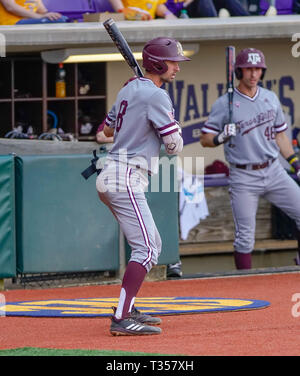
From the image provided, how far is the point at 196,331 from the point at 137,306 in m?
1.25

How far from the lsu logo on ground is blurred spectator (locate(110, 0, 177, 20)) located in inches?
155

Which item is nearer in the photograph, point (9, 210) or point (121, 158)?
point (121, 158)

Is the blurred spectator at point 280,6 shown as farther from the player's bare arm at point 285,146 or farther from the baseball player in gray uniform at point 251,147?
the player's bare arm at point 285,146

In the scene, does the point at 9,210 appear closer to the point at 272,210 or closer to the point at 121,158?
the point at 121,158

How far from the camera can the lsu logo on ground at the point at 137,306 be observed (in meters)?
6.95

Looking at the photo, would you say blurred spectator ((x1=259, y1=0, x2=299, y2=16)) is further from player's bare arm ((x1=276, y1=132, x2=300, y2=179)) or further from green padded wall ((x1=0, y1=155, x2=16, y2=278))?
green padded wall ((x1=0, y1=155, x2=16, y2=278))

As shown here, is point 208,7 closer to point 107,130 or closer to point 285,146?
point 285,146

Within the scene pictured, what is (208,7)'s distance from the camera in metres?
11.4

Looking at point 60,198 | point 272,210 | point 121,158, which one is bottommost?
point 272,210

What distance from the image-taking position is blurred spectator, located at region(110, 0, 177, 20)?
35.8 feet

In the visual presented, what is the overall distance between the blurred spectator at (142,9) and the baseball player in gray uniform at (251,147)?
1.96 meters
